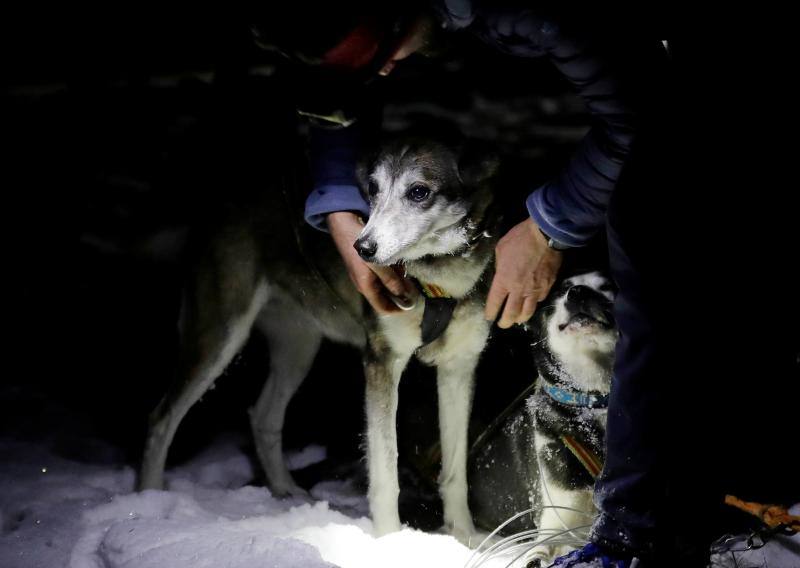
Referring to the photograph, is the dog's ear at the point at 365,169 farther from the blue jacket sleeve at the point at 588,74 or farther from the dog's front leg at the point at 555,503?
the dog's front leg at the point at 555,503

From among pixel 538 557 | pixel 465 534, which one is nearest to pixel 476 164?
pixel 538 557

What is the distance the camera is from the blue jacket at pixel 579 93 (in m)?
1.72

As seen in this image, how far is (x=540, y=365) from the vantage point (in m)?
2.21

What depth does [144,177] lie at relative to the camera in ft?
12.0

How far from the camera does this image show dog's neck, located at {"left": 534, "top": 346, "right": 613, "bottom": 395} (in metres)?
2.08

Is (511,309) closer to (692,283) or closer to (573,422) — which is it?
(573,422)

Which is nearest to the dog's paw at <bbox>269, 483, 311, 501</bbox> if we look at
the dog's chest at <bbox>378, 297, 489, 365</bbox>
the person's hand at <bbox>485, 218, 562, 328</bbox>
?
the dog's chest at <bbox>378, 297, 489, 365</bbox>

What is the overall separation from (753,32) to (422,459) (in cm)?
209

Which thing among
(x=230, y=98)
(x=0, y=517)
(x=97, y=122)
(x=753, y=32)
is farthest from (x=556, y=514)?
(x=97, y=122)

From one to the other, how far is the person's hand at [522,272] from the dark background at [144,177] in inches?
33.3

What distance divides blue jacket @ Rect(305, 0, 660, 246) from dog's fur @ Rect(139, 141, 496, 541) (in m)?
0.39

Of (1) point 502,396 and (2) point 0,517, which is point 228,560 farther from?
(1) point 502,396

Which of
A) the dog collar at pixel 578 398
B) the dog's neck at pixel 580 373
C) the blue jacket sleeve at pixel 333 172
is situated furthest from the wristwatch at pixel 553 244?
the blue jacket sleeve at pixel 333 172

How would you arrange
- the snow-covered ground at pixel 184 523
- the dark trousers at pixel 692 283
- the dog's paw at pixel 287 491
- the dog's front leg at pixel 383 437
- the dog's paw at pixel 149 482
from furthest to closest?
the dog's paw at pixel 287 491
the dog's paw at pixel 149 482
the dog's front leg at pixel 383 437
the snow-covered ground at pixel 184 523
the dark trousers at pixel 692 283
